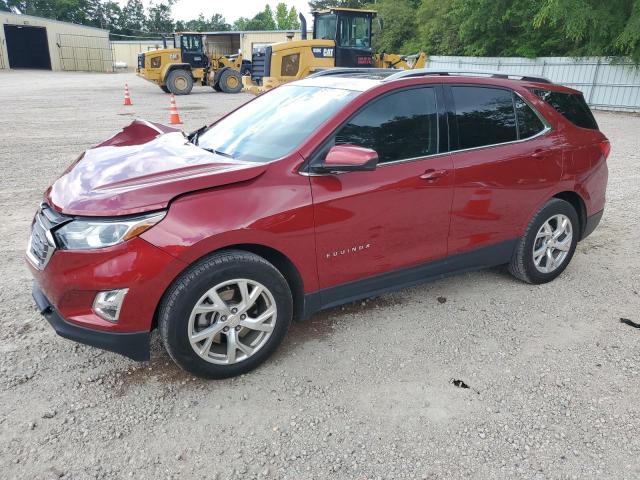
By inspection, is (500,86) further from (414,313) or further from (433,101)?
(414,313)

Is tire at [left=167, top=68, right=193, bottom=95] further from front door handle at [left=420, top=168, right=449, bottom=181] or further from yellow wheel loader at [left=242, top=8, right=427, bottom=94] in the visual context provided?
front door handle at [left=420, top=168, right=449, bottom=181]

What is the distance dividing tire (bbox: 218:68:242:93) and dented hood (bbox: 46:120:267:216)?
21.1 metres

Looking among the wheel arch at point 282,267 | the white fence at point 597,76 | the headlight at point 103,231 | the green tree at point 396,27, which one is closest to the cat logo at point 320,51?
the white fence at point 597,76

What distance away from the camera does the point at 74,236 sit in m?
2.56

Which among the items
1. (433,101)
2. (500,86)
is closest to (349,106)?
(433,101)

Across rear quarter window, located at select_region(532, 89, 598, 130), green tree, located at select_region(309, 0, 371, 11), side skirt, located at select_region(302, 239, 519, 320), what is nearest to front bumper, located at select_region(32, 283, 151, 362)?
side skirt, located at select_region(302, 239, 519, 320)

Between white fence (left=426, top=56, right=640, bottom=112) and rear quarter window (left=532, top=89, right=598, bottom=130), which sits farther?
white fence (left=426, top=56, right=640, bottom=112)

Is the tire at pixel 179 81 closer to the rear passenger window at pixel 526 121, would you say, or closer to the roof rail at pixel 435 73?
the roof rail at pixel 435 73

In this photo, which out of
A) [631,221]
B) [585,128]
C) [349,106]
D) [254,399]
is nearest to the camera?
[254,399]

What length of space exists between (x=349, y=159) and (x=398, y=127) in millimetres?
675

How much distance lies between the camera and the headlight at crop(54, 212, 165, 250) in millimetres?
2523

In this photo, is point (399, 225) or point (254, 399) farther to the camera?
point (399, 225)

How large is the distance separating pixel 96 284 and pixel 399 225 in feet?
6.15

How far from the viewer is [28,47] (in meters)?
48.7
